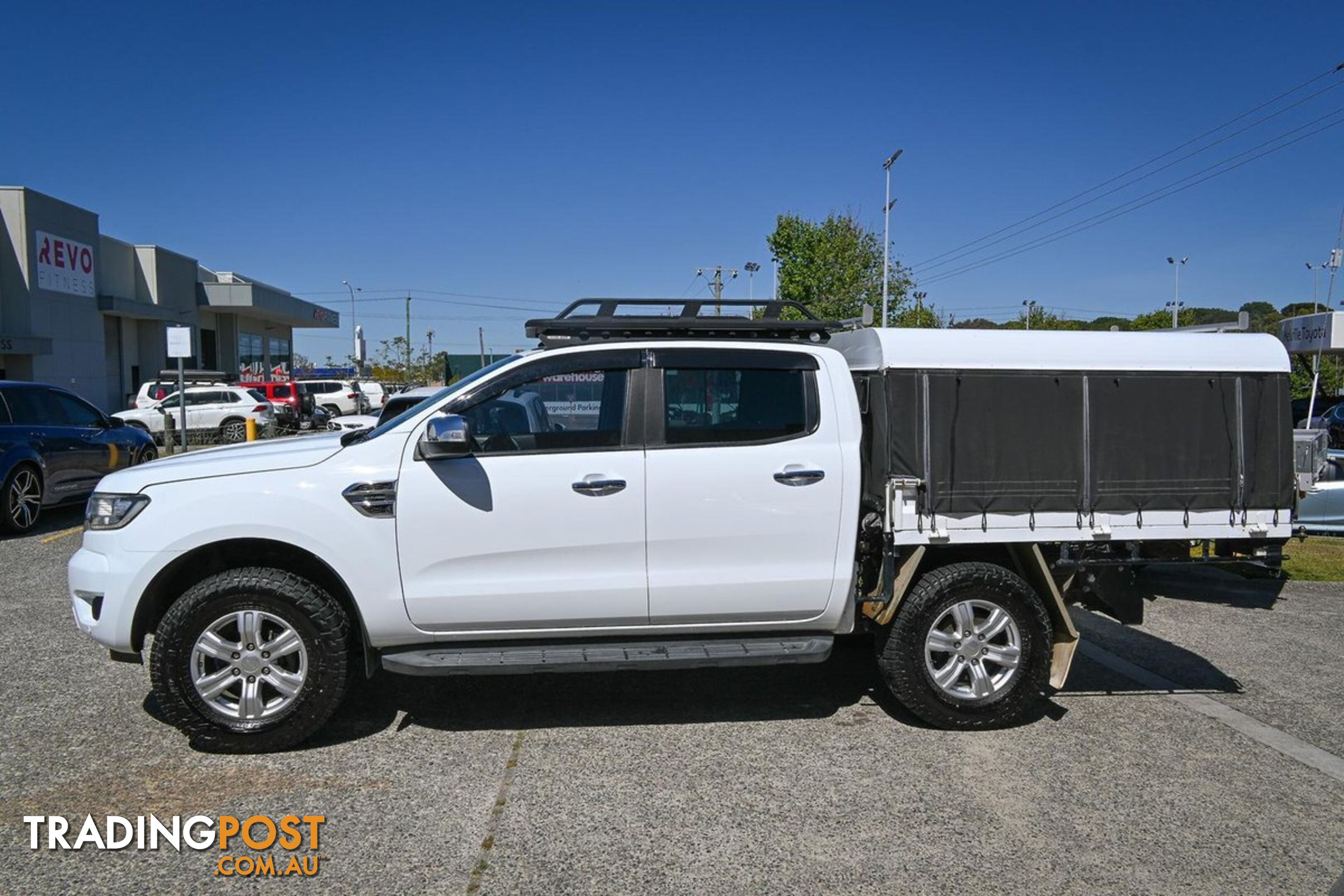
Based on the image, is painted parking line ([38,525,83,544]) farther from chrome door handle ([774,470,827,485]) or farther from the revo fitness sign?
the revo fitness sign

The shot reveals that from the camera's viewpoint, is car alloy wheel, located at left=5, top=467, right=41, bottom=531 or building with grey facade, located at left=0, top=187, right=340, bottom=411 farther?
building with grey facade, located at left=0, top=187, right=340, bottom=411

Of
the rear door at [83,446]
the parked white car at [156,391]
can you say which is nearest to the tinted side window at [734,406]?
the rear door at [83,446]

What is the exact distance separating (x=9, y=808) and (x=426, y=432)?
7.60ft

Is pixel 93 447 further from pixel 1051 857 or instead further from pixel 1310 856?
pixel 1310 856

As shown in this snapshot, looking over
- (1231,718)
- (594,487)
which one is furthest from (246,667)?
(1231,718)

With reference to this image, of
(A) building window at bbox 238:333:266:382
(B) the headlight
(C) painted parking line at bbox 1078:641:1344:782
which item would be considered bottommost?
(C) painted parking line at bbox 1078:641:1344:782

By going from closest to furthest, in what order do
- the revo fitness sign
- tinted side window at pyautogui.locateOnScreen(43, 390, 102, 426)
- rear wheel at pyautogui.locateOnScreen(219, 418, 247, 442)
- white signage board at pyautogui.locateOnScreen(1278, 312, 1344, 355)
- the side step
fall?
1. the side step
2. tinted side window at pyautogui.locateOnScreen(43, 390, 102, 426)
3. white signage board at pyautogui.locateOnScreen(1278, 312, 1344, 355)
4. rear wheel at pyautogui.locateOnScreen(219, 418, 247, 442)
5. the revo fitness sign

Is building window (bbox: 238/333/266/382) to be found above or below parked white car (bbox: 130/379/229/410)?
above

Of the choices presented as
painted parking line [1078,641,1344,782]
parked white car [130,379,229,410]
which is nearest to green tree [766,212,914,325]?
parked white car [130,379,229,410]

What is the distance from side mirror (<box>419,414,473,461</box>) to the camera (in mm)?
4438

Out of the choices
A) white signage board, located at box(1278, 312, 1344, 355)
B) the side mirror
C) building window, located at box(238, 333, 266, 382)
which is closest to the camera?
the side mirror

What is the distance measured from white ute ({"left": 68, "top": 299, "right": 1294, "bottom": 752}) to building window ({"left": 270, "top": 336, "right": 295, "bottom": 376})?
54.4 metres

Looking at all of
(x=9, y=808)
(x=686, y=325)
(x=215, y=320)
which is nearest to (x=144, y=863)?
(x=9, y=808)

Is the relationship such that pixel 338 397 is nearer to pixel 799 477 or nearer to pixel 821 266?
pixel 821 266
